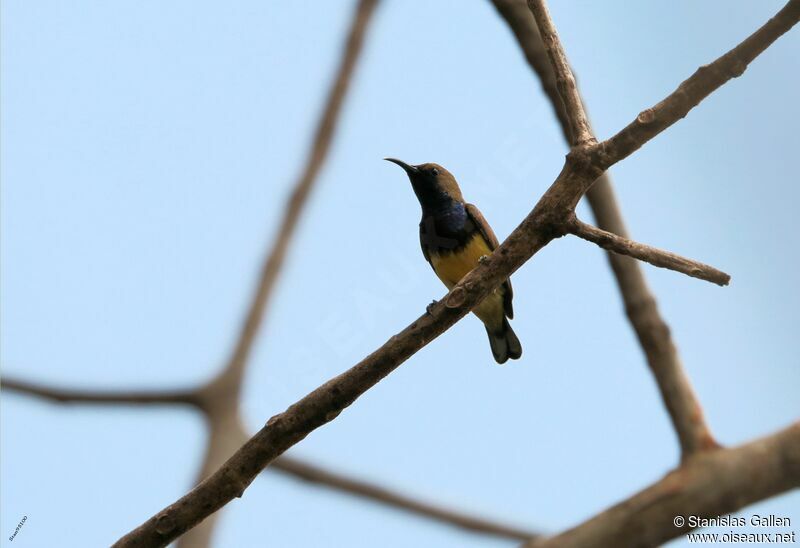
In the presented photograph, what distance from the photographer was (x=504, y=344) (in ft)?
21.1

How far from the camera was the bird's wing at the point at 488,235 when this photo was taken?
6.04 meters

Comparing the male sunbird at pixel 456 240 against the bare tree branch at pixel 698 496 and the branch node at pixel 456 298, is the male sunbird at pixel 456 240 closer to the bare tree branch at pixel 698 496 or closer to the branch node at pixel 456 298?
the bare tree branch at pixel 698 496

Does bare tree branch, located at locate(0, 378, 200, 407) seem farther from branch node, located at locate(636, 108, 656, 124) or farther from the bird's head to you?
branch node, located at locate(636, 108, 656, 124)

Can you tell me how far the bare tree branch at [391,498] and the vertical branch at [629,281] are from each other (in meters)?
1.37

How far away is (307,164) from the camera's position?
6.43 meters

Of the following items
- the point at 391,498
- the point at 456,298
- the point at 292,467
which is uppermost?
the point at 292,467

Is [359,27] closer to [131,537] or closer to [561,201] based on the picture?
[561,201]

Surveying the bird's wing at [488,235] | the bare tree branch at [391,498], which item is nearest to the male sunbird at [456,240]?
the bird's wing at [488,235]

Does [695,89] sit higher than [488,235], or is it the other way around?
[488,235]

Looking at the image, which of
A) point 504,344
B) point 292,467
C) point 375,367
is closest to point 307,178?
point 504,344

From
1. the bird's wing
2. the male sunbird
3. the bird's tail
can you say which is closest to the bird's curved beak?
the male sunbird

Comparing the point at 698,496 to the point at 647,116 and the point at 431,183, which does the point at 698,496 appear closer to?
the point at 647,116

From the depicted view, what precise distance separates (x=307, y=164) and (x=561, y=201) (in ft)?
10.9

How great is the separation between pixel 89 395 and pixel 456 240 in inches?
97.5
